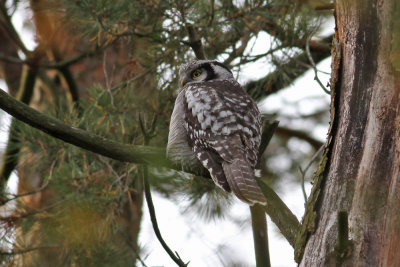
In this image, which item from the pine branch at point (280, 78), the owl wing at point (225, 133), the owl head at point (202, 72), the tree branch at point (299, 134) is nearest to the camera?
the owl wing at point (225, 133)

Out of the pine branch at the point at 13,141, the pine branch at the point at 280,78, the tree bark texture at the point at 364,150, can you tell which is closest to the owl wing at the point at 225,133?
the pine branch at the point at 280,78

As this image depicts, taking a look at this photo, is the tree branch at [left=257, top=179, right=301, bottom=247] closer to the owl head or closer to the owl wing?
the owl wing

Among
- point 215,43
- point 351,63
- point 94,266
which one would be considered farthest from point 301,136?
point 351,63

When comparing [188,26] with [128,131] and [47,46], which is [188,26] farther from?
[47,46]

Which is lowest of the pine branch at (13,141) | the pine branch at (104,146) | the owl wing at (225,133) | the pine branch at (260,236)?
the pine branch at (260,236)

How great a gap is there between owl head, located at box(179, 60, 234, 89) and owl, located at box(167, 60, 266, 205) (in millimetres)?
21

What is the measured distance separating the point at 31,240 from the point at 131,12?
172 centimetres

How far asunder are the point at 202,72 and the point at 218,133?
0.94 m

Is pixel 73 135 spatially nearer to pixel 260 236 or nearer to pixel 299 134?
pixel 260 236

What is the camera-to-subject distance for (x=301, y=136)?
4.95 metres

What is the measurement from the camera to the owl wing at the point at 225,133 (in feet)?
8.26

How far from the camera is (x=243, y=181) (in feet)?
7.96

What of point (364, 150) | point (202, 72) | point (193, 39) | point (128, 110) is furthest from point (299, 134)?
point (364, 150)

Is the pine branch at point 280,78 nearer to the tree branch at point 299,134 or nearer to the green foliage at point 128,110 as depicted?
the green foliage at point 128,110
